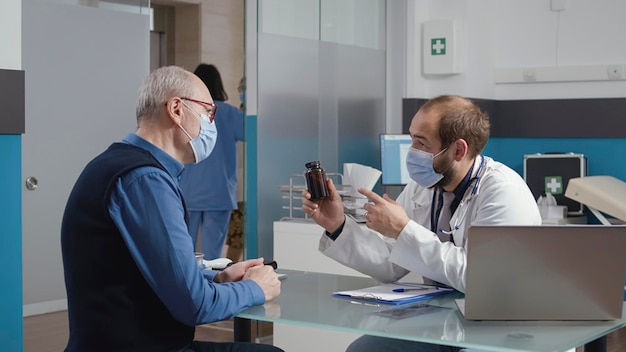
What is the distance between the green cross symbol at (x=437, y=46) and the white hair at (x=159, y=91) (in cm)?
358

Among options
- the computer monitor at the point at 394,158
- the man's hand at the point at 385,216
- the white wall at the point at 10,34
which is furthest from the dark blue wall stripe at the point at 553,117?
the man's hand at the point at 385,216

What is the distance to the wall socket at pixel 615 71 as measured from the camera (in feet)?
18.5

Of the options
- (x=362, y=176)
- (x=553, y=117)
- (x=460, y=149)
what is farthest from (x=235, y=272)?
(x=553, y=117)

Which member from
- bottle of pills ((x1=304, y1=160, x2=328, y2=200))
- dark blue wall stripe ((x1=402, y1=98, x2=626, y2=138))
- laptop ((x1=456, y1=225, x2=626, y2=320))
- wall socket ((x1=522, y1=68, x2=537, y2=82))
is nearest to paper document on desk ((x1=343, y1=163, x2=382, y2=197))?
dark blue wall stripe ((x1=402, y1=98, x2=626, y2=138))

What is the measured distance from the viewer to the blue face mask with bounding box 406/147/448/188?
2.72 meters

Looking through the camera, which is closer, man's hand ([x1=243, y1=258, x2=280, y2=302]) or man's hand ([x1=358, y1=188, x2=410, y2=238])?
man's hand ([x1=243, y1=258, x2=280, y2=302])

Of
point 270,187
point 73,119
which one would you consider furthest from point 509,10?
point 73,119

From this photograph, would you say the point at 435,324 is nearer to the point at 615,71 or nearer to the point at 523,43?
the point at 615,71

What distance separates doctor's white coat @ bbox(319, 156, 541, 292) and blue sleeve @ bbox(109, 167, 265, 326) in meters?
0.65

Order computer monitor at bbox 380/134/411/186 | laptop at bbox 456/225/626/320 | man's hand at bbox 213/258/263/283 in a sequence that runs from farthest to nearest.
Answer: computer monitor at bbox 380/134/411/186
man's hand at bbox 213/258/263/283
laptop at bbox 456/225/626/320

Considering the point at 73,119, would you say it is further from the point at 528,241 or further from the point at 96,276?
the point at 528,241

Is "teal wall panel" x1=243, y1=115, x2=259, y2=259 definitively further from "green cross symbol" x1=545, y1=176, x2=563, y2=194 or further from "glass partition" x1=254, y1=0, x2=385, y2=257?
"green cross symbol" x1=545, y1=176, x2=563, y2=194

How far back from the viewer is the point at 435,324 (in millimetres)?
2055

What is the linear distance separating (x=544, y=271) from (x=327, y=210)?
2.75 feet
